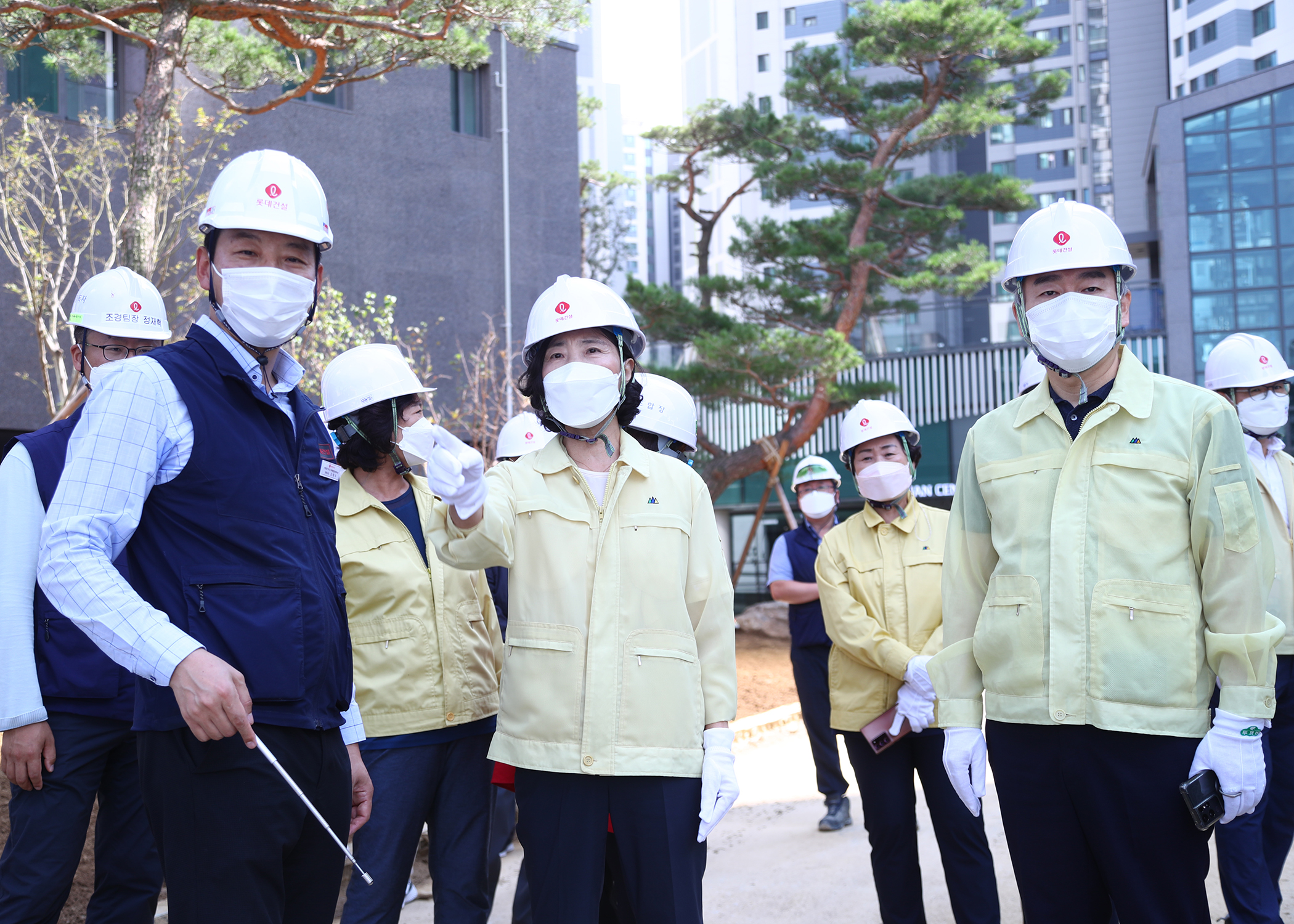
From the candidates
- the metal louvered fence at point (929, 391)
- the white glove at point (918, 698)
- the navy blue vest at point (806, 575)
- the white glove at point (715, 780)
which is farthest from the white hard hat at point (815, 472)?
the metal louvered fence at point (929, 391)

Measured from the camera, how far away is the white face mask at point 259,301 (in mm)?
2309

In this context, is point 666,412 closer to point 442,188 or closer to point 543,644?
point 543,644

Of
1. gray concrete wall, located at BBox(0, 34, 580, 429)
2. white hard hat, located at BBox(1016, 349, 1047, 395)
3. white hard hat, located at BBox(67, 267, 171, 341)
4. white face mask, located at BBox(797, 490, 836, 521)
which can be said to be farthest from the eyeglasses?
gray concrete wall, located at BBox(0, 34, 580, 429)

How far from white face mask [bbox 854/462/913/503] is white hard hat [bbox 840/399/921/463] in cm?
13

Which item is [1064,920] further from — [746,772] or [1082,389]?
[746,772]

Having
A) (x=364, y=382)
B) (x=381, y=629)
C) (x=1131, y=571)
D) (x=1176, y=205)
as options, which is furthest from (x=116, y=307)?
(x=1176, y=205)

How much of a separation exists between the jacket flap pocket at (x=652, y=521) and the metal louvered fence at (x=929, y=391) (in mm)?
24979

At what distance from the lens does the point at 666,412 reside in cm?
407

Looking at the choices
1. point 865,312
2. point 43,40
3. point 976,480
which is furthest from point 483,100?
point 976,480

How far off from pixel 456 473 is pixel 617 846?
0.96 meters

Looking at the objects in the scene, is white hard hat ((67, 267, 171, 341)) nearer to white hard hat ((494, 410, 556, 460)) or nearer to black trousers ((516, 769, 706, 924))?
white hard hat ((494, 410, 556, 460))

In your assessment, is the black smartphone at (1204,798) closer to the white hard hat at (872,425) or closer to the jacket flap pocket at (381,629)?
the jacket flap pocket at (381,629)

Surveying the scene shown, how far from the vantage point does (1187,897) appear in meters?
2.44

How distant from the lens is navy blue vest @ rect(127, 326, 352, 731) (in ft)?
6.77
